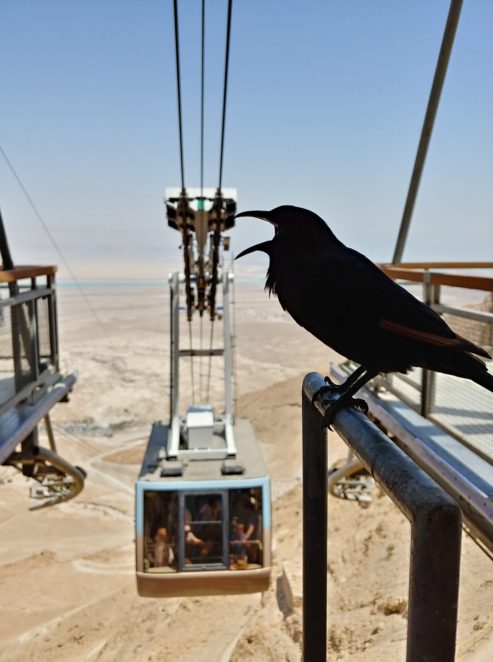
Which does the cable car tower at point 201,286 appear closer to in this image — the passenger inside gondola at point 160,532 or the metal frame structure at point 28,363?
the passenger inside gondola at point 160,532

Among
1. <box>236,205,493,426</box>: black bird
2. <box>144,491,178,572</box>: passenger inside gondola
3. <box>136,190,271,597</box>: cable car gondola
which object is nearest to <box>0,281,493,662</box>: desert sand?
<box>236,205,493,426</box>: black bird

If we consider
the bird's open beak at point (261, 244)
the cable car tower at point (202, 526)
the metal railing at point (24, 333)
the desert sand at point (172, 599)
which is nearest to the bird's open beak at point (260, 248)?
the bird's open beak at point (261, 244)

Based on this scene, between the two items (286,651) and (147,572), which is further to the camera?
(286,651)

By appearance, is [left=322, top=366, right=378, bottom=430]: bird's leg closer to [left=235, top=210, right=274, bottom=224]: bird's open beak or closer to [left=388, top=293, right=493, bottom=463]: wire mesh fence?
[left=235, top=210, right=274, bottom=224]: bird's open beak

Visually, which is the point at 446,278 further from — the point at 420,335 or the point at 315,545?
the point at 315,545

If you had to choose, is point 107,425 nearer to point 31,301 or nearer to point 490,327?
point 31,301

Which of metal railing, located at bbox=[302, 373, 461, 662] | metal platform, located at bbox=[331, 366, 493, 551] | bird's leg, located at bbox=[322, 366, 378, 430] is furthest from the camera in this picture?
metal platform, located at bbox=[331, 366, 493, 551]

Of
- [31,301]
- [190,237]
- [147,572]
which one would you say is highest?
[190,237]

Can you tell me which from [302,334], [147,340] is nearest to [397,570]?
[147,340]
